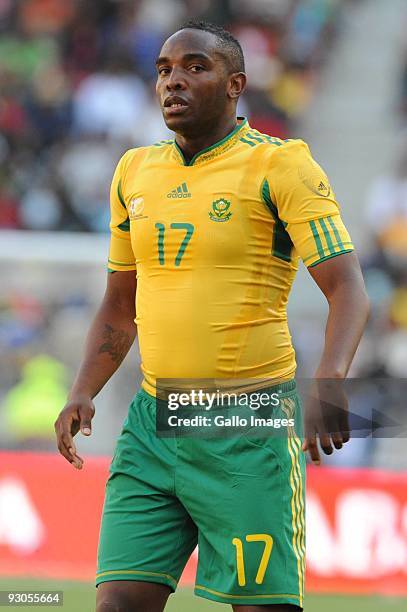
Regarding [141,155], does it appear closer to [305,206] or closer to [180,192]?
[180,192]

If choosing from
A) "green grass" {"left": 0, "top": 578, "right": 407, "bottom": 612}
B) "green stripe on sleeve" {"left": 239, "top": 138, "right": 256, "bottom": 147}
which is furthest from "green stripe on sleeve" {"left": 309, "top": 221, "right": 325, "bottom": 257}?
"green grass" {"left": 0, "top": 578, "right": 407, "bottom": 612}

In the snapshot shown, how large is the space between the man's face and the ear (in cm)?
5

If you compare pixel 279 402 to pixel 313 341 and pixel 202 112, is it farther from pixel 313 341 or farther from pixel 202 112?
pixel 313 341

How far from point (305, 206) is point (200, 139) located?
49cm

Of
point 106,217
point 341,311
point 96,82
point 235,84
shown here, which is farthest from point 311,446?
point 96,82

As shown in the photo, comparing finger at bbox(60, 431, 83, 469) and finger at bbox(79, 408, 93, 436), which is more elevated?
finger at bbox(79, 408, 93, 436)

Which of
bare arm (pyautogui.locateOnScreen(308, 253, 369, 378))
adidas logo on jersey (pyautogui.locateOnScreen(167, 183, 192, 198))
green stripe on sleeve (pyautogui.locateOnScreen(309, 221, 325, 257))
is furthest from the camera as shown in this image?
adidas logo on jersey (pyautogui.locateOnScreen(167, 183, 192, 198))

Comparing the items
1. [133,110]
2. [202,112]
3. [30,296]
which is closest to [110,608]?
[202,112]

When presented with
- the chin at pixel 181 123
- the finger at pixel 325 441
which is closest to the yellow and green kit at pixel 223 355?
the chin at pixel 181 123

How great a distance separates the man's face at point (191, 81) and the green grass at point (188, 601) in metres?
3.91

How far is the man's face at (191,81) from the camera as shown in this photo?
420 cm

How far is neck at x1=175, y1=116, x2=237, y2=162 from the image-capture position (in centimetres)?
427

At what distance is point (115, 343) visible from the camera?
459cm
